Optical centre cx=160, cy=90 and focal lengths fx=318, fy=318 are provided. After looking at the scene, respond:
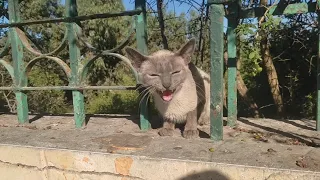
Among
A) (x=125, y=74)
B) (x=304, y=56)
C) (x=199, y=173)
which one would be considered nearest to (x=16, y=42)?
(x=199, y=173)

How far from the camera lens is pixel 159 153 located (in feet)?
8.13

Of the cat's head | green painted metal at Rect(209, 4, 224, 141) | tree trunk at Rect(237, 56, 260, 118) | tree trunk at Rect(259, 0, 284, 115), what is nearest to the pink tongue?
the cat's head

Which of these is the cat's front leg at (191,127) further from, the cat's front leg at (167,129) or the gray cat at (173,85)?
the cat's front leg at (167,129)

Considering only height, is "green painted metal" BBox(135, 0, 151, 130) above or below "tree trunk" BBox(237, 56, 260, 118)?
above

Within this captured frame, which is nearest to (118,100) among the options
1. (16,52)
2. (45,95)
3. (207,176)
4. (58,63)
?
(45,95)

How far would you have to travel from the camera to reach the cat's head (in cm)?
298

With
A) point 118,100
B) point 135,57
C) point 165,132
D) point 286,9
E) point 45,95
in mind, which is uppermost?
point 286,9

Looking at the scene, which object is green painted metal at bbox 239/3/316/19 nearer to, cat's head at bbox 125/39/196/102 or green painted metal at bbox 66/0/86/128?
cat's head at bbox 125/39/196/102

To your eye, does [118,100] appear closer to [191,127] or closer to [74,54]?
[74,54]

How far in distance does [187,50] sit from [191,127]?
2.48 feet

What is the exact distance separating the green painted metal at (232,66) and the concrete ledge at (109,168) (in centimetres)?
117

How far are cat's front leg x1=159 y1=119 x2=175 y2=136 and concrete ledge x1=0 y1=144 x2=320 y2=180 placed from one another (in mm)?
722

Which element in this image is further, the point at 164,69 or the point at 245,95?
the point at 245,95

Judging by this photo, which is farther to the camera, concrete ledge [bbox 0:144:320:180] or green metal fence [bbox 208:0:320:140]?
green metal fence [bbox 208:0:320:140]
